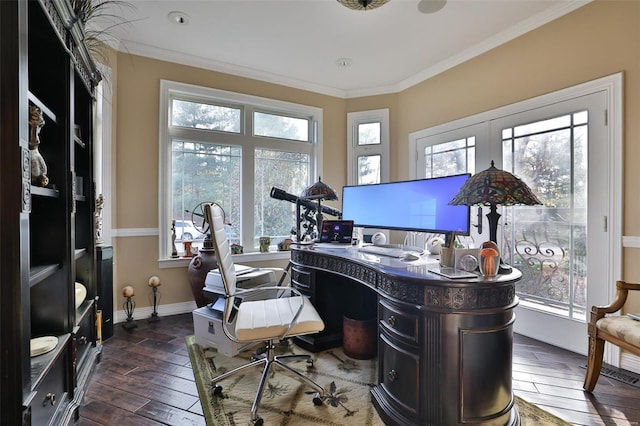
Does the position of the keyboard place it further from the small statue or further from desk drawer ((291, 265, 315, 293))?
the small statue

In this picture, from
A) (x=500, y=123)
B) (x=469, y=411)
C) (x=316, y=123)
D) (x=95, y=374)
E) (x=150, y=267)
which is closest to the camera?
(x=469, y=411)

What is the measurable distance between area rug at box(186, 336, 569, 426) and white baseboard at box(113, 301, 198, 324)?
1.16 m

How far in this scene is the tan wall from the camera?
88.0 inches

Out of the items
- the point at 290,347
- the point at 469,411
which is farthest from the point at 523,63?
the point at 290,347

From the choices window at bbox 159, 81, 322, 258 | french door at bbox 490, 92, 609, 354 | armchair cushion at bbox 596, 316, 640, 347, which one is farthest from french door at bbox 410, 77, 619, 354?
window at bbox 159, 81, 322, 258

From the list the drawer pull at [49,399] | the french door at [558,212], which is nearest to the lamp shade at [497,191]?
the french door at [558,212]

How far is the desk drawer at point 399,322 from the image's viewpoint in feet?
4.96

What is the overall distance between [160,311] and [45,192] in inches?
90.9

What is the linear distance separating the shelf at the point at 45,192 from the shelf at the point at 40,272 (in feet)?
1.09

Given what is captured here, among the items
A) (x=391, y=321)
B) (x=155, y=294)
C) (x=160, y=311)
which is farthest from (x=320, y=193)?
(x=160, y=311)

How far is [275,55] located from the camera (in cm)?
342

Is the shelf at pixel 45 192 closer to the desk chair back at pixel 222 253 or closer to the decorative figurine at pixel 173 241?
the desk chair back at pixel 222 253

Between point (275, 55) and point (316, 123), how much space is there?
1093 mm

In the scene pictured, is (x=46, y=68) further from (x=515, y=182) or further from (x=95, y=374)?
(x=515, y=182)
